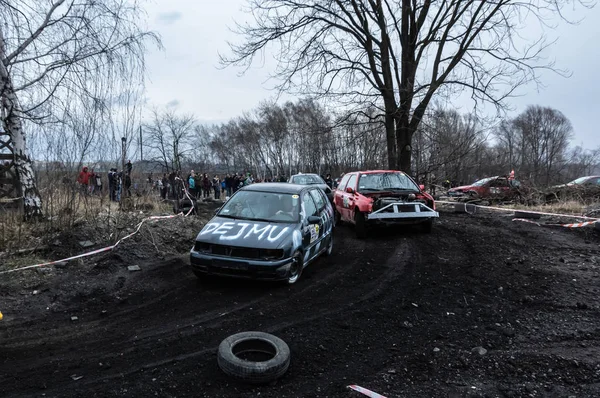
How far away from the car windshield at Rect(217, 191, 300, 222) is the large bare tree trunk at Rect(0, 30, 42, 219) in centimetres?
516

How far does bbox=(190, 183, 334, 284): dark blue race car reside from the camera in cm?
578

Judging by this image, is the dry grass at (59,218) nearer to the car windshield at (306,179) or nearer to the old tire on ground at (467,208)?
the car windshield at (306,179)

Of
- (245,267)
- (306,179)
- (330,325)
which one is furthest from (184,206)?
(330,325)

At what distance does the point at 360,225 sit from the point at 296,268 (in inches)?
157

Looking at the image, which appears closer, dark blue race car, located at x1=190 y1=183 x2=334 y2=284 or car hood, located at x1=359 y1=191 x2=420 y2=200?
dark blue race car, located at x1=190 y1=183 x2=334 y2=284

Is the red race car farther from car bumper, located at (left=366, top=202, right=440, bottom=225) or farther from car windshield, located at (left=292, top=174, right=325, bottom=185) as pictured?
car windshield, located at (left=292, top=174, right=325, bottom=185)

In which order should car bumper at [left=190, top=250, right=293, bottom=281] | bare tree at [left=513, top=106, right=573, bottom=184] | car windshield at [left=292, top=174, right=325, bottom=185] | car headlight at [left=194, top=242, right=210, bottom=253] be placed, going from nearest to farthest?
car bumper at [left=190, top=250, right=293, bottom=281] < car headlight at [left=194, top=242, right=210, bottom=253] < car windshield at [left=292, top=174, right=325, bottom=185] < bare tree at [left=513, top=106, right=573, bottom=184]

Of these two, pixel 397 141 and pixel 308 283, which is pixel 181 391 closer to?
pixel 308 283

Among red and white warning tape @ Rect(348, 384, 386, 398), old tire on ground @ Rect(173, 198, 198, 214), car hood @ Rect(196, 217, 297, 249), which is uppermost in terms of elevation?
old tire on ground @ Rect(173, 198, 198, 214)

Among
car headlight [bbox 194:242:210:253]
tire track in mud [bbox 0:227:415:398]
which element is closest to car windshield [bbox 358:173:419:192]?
tire track in mud [bbox 0:227:415:398]

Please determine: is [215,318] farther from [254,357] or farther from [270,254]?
[270,254]

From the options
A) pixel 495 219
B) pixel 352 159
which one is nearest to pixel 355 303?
pixel 495 219

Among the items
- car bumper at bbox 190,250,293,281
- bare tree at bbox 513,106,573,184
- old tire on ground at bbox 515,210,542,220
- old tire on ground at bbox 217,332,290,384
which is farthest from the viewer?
bare tree at bbox 513,106,573,184

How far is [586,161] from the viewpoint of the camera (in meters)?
70.1
